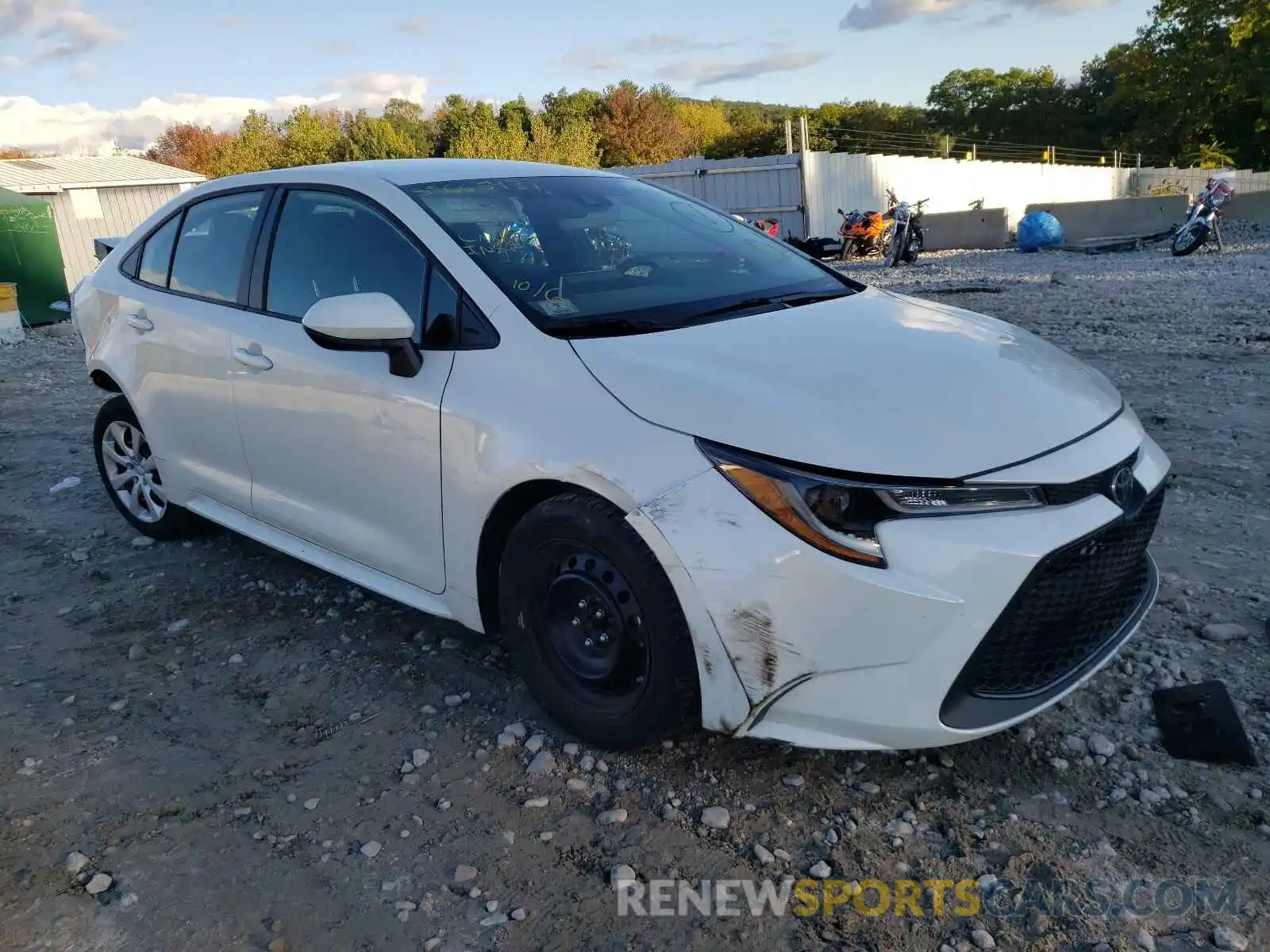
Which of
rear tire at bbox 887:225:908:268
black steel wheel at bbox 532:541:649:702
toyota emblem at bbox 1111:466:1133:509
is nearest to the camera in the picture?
toyota emblem at bbox 1111:466:1133:509

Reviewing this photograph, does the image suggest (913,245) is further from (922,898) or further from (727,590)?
(922,898)

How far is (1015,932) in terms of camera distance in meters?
2.13

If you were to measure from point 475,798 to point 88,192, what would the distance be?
1034 inches

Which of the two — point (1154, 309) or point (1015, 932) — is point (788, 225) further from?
point (1015, 932)

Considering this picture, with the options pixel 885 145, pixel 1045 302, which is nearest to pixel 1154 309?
pixel 1045 302

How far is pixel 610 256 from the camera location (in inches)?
130

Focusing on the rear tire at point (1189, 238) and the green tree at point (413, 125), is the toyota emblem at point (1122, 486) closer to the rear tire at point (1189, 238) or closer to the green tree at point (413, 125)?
the rear tire at point (1189, 238)

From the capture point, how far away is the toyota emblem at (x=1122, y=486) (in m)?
2.45

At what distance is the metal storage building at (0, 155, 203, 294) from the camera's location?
76.0ft

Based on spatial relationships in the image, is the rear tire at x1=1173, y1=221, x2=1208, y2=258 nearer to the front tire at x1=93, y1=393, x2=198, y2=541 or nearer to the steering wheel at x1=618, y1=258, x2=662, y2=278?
the steering wheel at x1=618, y1=258, x2=662, y2=278

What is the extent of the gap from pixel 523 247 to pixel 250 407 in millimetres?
1214

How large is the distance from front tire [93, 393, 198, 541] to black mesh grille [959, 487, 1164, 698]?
11.9 feet

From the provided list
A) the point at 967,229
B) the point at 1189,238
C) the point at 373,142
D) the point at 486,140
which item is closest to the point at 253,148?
the point at 373,142

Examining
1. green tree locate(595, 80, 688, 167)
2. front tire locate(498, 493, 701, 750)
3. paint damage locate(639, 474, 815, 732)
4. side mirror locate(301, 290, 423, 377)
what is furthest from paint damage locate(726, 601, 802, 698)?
green tree locate(595, 80, 688, 167)
